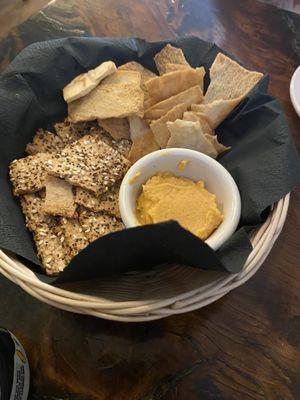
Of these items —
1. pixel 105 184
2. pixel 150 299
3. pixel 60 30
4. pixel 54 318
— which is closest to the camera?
pixel 150 299

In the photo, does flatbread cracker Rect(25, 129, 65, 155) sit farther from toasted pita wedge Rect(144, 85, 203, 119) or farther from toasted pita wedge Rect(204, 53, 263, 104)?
toasted pita wedge Rect(204, 53, 263, 104)

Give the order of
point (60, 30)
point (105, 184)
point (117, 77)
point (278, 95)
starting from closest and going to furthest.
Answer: point (105, 184)
point (117, 77)
point (278, 95)
point (60, 30)

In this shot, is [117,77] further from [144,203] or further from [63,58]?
[144,203]

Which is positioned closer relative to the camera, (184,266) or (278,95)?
(184,266)

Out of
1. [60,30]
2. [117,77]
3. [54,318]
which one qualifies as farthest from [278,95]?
[54,318]

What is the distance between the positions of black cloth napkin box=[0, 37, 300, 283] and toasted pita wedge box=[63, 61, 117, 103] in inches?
1.9

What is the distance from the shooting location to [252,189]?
109 cm

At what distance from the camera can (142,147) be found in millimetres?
1235

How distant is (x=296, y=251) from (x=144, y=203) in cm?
40

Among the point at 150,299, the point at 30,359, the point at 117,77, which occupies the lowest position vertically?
the point at 30,359

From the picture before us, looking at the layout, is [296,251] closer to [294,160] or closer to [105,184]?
[294,160]

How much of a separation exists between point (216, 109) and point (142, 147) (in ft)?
0.74

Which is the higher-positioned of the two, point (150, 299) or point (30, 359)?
point (150, 299)

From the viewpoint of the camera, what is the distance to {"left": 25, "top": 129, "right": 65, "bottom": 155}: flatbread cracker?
125 centimetres
